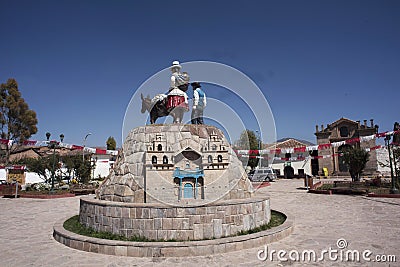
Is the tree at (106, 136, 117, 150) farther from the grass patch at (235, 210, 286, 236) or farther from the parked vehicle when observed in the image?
the grass patch at (235, 210, 286, 236)

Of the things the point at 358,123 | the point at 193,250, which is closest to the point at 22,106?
the point at 193,250

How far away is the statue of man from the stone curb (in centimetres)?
500

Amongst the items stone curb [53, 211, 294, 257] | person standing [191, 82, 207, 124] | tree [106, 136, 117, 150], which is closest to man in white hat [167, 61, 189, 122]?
person standing [191, 82, 207, 124]

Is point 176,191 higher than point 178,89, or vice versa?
point 178,89

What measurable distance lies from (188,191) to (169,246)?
2641 mm

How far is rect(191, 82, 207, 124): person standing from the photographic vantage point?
398 inches

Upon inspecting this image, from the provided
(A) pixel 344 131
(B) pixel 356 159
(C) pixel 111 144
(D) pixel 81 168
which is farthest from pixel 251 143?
(C) pixel 111 144

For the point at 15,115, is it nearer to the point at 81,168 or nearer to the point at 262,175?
the point at 81,168

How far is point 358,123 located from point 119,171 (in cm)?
3895

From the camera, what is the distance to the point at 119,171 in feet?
30.3

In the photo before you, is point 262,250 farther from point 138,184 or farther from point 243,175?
point 138,184

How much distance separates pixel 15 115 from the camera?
3303cm

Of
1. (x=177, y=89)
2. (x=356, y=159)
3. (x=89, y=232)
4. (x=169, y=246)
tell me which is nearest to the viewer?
(x=169, y=246)

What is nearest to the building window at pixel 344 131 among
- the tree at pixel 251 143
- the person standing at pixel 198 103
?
the tree at pixel 251 143
